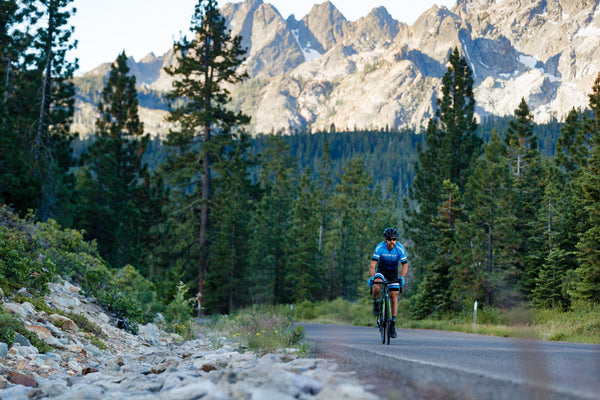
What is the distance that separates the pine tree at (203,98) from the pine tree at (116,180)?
9.75ft

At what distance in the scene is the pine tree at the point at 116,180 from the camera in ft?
107

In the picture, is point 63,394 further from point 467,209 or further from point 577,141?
point 577,141

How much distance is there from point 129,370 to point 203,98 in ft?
103

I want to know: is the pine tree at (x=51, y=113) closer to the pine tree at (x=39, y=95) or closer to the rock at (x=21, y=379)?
the pine tree at (x=39, y=95)

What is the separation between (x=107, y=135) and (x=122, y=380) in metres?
32.7

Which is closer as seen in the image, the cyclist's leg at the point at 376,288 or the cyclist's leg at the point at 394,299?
the cyclist's leg at the point at 376,288

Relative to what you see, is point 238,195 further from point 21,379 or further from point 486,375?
point 486,375

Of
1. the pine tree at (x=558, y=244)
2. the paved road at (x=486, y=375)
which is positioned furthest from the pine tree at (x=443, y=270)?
the paved road at (x=486, y=375)

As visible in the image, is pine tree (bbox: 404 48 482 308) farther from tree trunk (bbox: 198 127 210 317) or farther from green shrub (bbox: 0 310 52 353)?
green shrub (bbox: 0 310 52 353)

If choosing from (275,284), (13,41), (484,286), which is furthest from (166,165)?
(484,286)

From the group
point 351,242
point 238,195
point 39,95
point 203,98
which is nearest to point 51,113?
point 39,95

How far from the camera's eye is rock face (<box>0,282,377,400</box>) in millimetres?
4289

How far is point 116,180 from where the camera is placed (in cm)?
3519

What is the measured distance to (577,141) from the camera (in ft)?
132
